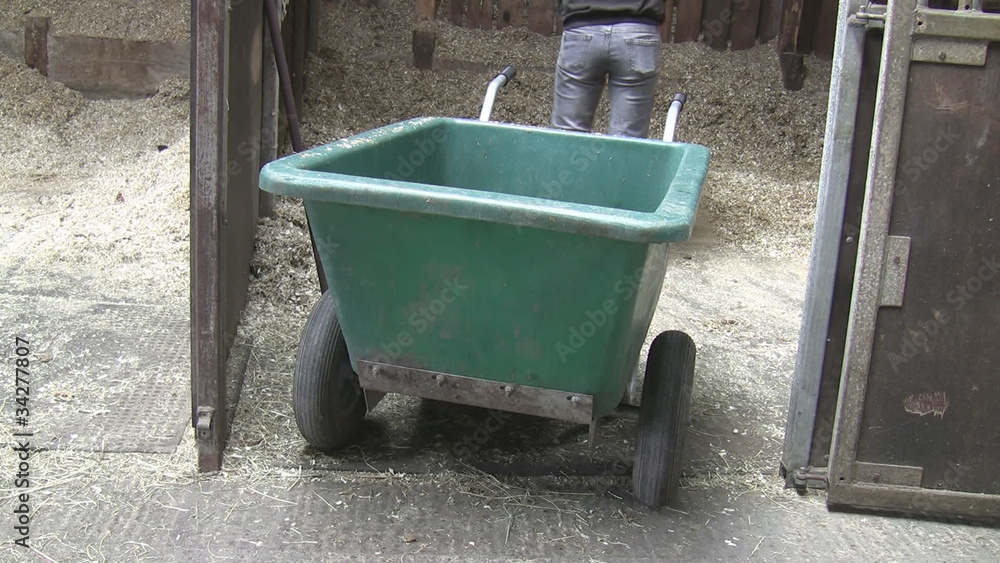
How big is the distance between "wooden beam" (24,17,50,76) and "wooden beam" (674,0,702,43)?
4141mm

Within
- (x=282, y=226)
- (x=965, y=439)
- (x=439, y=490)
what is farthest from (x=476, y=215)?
(x=282, y=226)

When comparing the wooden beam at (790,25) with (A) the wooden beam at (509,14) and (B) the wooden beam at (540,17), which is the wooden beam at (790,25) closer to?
(B) the wooden beam at (540,17)

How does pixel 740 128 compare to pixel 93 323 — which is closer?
pixel 93 323

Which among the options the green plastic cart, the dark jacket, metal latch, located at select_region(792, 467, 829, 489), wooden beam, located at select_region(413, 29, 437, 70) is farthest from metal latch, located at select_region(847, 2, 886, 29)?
wooden beam, located at select_region(413, 29, 437, 70)

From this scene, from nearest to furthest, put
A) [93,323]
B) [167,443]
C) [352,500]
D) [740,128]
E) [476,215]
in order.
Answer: [476,215] < [352,500] < [167,443] < [93,323] < [740,128]

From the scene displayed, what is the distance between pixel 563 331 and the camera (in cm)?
204

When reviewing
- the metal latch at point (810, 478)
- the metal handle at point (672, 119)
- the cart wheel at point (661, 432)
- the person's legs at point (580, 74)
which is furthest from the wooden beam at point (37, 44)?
the metal latch at point (810, 478)

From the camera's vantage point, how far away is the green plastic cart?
1.89 m

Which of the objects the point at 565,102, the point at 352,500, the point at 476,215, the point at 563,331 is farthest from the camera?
the point at 565,102

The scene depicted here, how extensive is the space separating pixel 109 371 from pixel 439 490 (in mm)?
1233

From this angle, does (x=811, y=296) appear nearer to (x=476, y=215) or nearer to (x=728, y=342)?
(x=476, y=215)

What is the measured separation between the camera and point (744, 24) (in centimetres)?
664

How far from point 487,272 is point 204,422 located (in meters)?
0.89

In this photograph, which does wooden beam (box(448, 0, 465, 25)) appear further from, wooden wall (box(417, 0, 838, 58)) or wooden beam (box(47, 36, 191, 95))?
wooden beam (box(47, 36, 191, 95))
